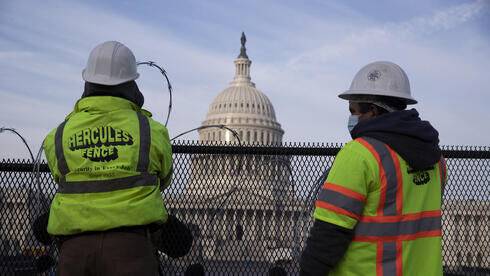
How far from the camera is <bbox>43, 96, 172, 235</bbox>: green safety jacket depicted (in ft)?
10.4

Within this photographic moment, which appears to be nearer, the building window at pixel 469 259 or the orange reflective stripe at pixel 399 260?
the orange reflective stripe at pixel 399 260

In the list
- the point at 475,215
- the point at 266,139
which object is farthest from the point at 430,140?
the point at 266,139

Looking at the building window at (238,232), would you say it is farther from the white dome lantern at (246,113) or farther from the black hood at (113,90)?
the white dome lantern at (246,113)

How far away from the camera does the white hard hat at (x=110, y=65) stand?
3.53 m

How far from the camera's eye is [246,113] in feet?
336

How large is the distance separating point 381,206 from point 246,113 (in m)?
99.5

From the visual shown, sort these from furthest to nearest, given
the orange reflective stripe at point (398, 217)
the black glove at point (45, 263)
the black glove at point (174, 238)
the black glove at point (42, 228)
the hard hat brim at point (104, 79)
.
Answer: the black glove at point (45, 263)
the black glove at point (42, 228)
the black glove at point (174, 238)
the hard hat brim at point (104, 79)
the orange reflective stripe at point (398, 217)

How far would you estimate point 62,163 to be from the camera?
3.36 meters

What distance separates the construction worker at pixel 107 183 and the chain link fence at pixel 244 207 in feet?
8.43

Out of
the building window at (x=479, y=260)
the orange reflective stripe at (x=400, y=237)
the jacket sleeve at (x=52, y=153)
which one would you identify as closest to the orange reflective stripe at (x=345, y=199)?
the orange reflective stripe at (x=400, y=237)

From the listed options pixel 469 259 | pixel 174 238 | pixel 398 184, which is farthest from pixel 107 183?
pixel 469 259

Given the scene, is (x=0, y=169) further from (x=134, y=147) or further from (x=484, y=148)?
(x=484, y=148)

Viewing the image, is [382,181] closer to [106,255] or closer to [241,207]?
[106,255]

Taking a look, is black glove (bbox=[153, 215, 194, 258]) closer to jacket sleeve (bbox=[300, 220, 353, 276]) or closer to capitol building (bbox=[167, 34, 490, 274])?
jacket sleeve (bbox=[300, 220, 353, 276])
